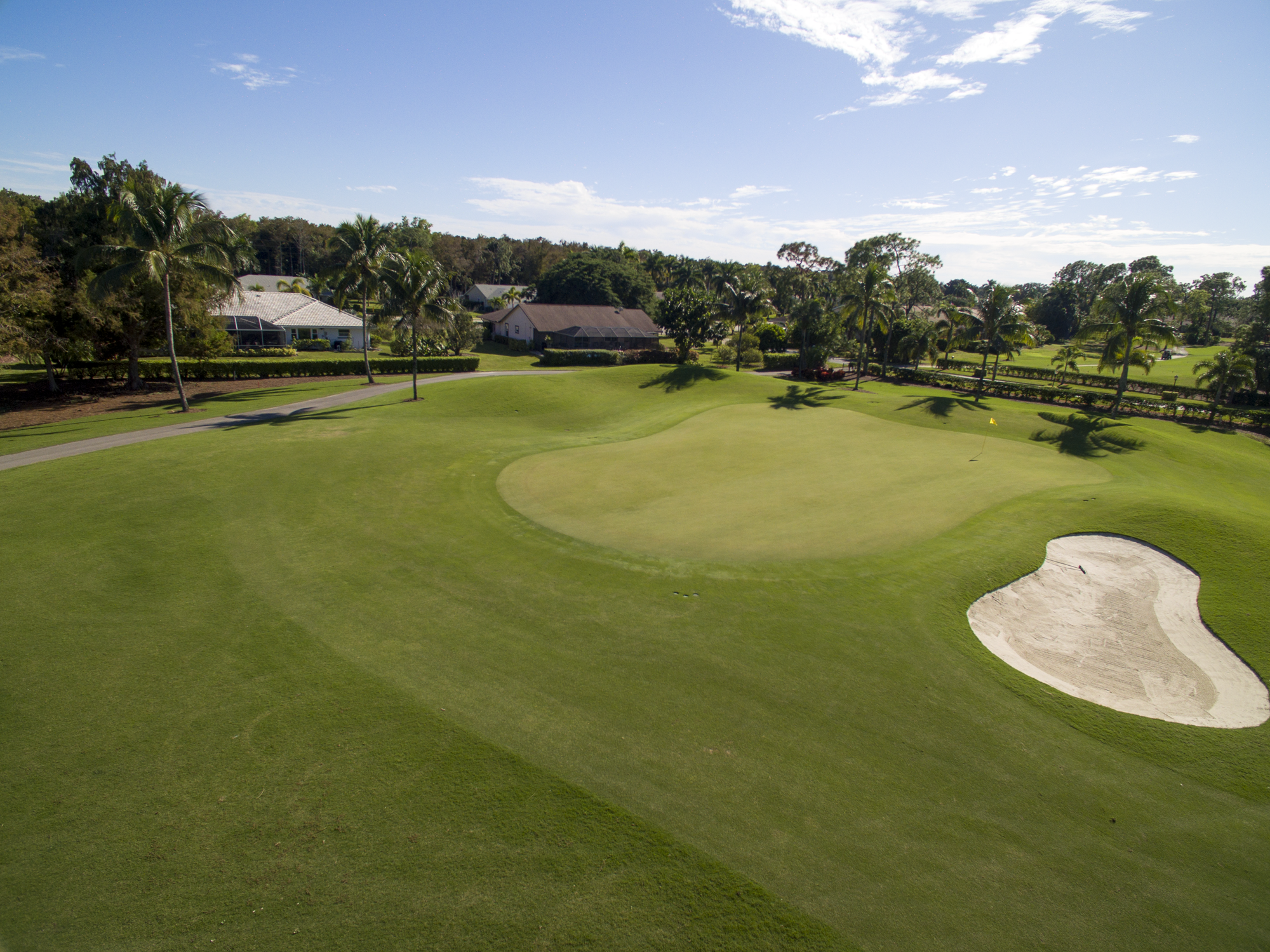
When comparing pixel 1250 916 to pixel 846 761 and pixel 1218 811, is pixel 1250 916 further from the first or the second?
pixel 846 761

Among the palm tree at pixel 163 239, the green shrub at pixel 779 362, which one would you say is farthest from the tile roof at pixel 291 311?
the green shrub at pixel 779 362

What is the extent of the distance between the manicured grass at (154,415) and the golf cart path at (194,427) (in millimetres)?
750

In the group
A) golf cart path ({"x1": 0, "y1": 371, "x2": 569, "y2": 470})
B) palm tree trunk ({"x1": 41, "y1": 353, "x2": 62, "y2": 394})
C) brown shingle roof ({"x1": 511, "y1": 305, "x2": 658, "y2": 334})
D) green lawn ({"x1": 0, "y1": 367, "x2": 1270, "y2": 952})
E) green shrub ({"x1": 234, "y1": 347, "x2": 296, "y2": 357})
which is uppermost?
brown shingle roof ({"x1": 511, "y1": 305, "x2": 658, "y2": 334})

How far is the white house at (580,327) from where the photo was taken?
78.7m

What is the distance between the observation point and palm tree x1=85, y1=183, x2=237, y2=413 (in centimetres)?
3159

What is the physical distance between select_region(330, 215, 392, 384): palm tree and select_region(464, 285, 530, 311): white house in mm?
71205

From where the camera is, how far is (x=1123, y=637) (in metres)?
15.3

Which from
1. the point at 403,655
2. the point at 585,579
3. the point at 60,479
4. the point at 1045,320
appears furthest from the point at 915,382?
the point at 1045,320

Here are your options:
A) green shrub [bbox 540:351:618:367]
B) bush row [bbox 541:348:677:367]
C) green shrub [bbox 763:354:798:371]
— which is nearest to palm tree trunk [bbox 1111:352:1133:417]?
green shrub [bbox 763:354:798:371]

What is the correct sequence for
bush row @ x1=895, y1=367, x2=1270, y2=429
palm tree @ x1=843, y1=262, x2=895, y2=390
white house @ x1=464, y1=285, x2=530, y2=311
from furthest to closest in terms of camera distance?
white house @ x1=464, y1=285, x2=530, y2=311 < palm tree @ x1=843, y1=262, x2=895, y2=390 < bush row @ x1=895, y1=367, x2=1270, y2=429

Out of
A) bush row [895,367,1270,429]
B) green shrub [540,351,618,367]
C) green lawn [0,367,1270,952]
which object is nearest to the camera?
green lawn [0,367,1270,952]

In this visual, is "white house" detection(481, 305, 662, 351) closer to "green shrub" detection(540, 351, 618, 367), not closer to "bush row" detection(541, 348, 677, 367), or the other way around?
"bush row" detection(541, 348, 677, 367)

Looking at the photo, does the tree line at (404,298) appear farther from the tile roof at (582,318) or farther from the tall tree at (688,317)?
the tile roof at (582,318)

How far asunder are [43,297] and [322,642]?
34.3 m
